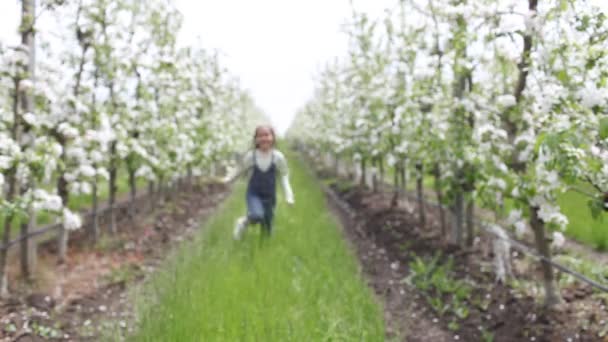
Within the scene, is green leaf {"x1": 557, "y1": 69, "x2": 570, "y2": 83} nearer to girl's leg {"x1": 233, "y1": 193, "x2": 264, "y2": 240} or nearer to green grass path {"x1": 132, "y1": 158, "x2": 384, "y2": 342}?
green grass path {"x1": 132, "y1": 158, "x2": 384, "y2": 342}

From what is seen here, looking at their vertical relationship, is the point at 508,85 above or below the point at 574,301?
above

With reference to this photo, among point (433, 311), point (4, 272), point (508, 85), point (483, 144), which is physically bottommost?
point (433, 311)

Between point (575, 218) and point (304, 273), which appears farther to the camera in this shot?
point (575, 218)

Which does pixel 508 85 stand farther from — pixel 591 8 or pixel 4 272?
pixel 4 272

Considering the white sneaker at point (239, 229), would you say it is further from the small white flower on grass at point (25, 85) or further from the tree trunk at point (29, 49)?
the small white flower on grass at point (25, 85)

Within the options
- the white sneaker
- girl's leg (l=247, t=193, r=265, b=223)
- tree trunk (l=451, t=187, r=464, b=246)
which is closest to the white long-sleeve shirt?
girl's leg (l=247, t=193, r=265, b=223)

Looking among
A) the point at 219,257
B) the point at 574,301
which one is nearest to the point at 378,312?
the point at 574,301

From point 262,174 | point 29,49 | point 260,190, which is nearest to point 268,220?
point 260,190

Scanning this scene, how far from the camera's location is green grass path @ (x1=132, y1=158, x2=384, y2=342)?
4.41m

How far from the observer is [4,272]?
5898 millimetres

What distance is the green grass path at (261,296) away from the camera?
4410 mm

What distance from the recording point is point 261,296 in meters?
5.33

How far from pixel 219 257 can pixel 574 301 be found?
3728 mm

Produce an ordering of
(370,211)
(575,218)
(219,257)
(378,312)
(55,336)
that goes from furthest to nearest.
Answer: (370,211) → (575,218) → (219,257) → (378,312) → (55,336)
